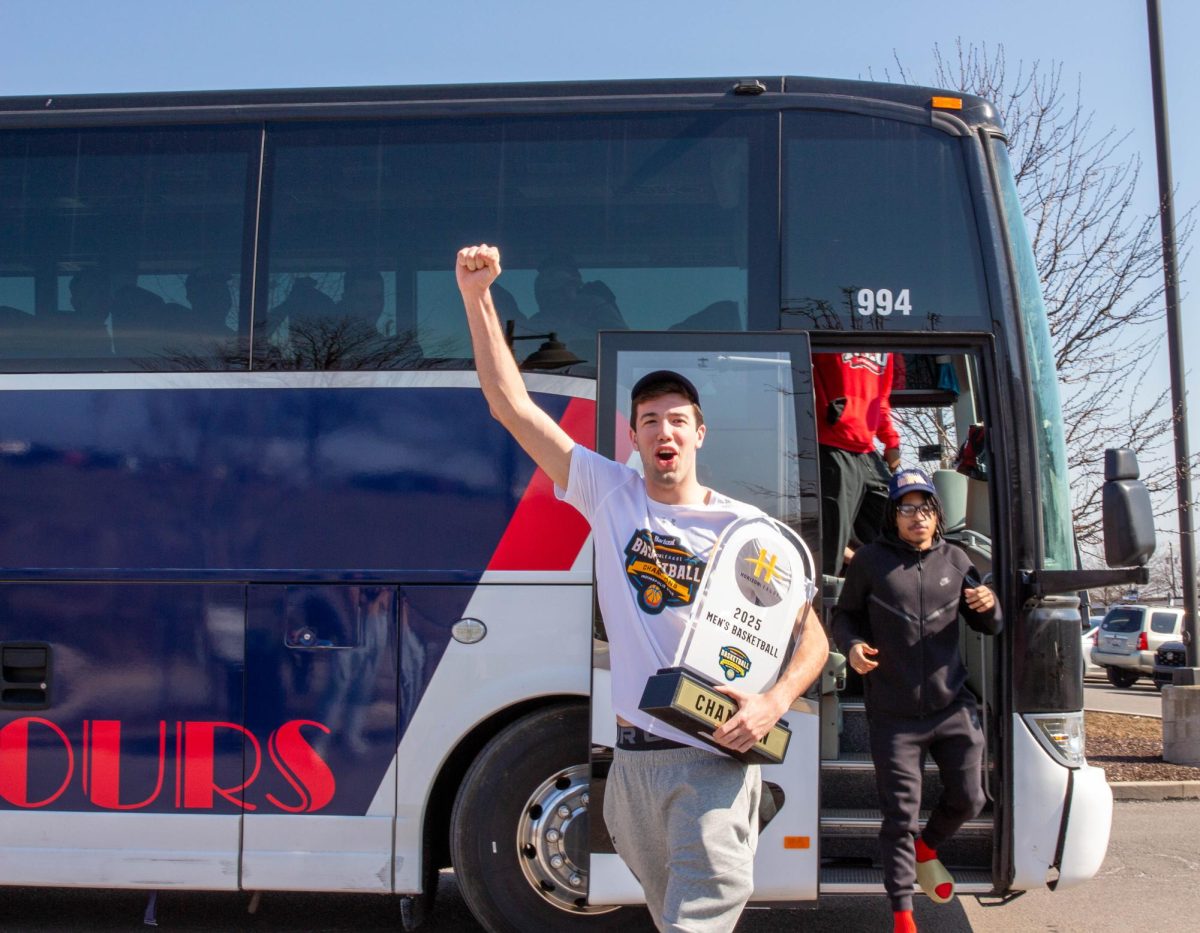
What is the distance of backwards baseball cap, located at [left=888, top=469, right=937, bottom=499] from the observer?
5.16 metres

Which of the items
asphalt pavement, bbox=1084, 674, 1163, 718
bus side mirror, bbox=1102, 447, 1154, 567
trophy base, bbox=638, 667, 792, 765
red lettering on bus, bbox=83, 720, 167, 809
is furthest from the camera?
asphalt pavement, bbox=1084, 674, 1163, 718

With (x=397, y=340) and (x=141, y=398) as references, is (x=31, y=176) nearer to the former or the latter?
(x=141, y=398)

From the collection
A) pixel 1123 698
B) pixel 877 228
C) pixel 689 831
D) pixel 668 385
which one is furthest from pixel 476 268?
pixel 1123 698

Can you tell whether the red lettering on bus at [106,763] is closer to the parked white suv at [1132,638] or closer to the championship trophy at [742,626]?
the championship trophy at [742,626]

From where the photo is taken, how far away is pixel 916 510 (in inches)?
203

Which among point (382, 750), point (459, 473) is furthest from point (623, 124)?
point (382, 750)

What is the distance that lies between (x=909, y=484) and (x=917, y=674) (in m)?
0.79

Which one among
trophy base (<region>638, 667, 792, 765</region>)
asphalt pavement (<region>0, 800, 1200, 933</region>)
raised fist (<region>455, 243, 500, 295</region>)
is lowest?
asphalt pavement (<region>0, 800, 1200, 933</region>)

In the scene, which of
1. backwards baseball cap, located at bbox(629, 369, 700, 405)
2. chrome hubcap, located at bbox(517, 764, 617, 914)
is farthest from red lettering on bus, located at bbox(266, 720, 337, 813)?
backwards baseball cap, located at bbox(629, 369, 700, 405)

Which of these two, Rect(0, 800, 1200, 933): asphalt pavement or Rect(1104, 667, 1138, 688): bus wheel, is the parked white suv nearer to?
Rect(1104, 667, 1138, 688): bus wheel

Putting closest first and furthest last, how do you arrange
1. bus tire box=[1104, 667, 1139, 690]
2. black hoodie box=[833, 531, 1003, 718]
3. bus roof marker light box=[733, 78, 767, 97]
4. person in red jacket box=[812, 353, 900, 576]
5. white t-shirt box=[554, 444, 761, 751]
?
white t-shirt box=[554, 444, 761, 751], black hoodie box=[833, 531, 1003, 718], bus roof marker light box=[733, 78, 767, 97], person in red jacket box=[812, 353, 900, 576], bus tire box=[1104, 667, 1139, 690]

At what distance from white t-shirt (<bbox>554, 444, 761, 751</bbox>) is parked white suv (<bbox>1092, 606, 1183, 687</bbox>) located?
79.2 feet

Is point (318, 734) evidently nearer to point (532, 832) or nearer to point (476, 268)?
point (532, 832)

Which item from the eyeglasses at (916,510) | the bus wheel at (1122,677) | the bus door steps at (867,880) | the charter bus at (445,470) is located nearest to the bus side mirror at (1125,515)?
the charter bus at (445,470)
